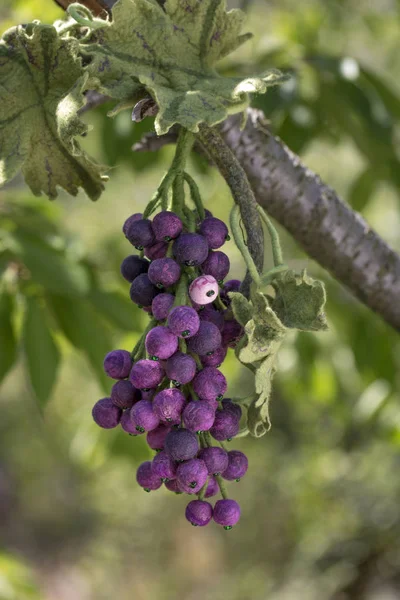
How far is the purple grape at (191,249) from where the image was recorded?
574 millimetres

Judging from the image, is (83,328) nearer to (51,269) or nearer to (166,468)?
(51,269)

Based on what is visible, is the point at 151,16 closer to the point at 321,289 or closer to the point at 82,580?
the point at 321,289

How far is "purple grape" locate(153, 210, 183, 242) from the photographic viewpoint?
0.59 metres

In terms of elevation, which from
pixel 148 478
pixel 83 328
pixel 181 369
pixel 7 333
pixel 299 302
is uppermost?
pixel 299 302

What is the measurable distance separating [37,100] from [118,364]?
28 centimetres

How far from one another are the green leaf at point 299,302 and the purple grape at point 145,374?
12 centimetres

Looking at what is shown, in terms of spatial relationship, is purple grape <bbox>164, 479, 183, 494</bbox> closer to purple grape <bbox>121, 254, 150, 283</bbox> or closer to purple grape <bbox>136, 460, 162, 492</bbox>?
purple grape <bbox>136, 460, 162, 492</bbox>

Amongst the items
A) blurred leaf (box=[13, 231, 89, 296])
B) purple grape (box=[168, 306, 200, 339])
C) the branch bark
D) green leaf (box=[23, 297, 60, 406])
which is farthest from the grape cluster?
green leaf (box=[23, 297, 60, 406])

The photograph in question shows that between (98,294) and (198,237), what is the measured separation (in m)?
0.88

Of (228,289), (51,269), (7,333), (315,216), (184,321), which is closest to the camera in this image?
(184,321)

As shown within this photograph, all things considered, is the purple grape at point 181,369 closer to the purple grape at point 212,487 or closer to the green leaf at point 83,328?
the purple grape at point 212,487

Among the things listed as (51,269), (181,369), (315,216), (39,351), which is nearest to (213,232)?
(181,369)

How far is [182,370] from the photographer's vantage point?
56 centimetres

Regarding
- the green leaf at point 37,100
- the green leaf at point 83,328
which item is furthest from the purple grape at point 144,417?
the green leaf at point 83,328
